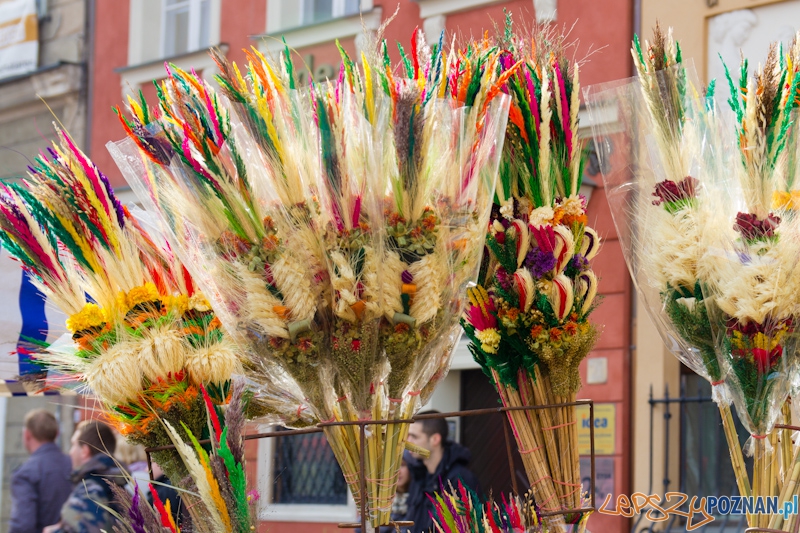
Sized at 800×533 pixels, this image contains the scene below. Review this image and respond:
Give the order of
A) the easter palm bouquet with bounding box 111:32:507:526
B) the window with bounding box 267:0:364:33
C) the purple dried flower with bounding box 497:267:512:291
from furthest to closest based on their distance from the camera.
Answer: the window with bounding box 267:0:364:33
the purple dried flower with bounding box 497:267:512:291
the easter palm bouquet with bounding box 111:32:507:526

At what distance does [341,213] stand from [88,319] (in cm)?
63

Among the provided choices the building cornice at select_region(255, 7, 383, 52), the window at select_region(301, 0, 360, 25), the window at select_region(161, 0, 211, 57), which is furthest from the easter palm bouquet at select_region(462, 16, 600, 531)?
the window at select_region(161, 0, 211, 57)

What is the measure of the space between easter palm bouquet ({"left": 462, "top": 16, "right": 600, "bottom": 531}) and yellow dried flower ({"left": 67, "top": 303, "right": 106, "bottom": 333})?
2.54 ft

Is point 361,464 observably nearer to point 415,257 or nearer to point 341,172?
point 415,257

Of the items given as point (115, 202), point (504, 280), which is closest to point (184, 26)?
point (115, 202)

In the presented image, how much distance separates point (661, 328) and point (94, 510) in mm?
2510

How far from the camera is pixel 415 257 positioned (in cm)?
190

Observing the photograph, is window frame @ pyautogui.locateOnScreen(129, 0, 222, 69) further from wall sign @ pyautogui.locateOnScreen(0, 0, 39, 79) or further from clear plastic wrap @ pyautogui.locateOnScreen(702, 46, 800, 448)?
clear plastic wrap @ pyautogui.locateOnScreen(702, 46, 800, 448)

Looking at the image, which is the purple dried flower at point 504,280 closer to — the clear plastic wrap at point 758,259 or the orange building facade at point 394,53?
the clear plastic wrap at point 758,259

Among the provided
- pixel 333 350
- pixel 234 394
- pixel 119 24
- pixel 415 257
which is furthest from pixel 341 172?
pixel 119 24

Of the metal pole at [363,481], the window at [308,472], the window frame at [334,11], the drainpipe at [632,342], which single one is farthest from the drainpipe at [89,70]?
the metal pole at [363,481]

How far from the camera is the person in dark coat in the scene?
481cm

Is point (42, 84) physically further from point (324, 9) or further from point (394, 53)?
point (394, 53)

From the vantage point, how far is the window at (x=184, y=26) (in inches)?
342
